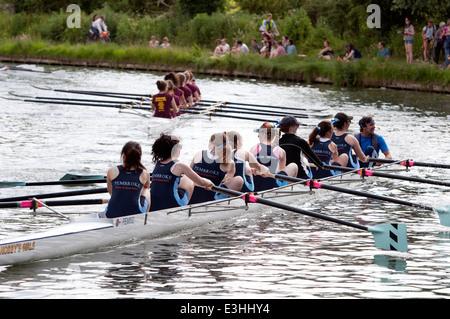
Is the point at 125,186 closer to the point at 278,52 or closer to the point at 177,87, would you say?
the point at 177,87

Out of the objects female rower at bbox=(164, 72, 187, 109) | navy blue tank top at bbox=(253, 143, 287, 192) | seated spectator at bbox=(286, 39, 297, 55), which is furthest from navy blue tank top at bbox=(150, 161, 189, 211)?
seated spectator at bbox=(286, 39, 297, 55)

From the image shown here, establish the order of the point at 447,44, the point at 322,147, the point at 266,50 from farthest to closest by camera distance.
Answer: the point at 266,50, the point at 447,44, the point at 322,147

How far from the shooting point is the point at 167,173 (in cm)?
996

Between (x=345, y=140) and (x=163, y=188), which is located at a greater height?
(x=345, y=140)

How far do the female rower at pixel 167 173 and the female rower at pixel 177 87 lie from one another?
10.3 metres

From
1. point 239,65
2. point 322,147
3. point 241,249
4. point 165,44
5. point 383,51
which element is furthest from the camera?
point 165,44

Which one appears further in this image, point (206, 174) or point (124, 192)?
point (206, 174)

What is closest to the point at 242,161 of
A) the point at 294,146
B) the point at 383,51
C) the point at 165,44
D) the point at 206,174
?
the point at 206,174

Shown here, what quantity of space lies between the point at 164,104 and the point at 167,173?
949cm

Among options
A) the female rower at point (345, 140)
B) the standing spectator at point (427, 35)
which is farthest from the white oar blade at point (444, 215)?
the standing spectator at point (427, 35)

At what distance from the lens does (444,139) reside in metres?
19.7
